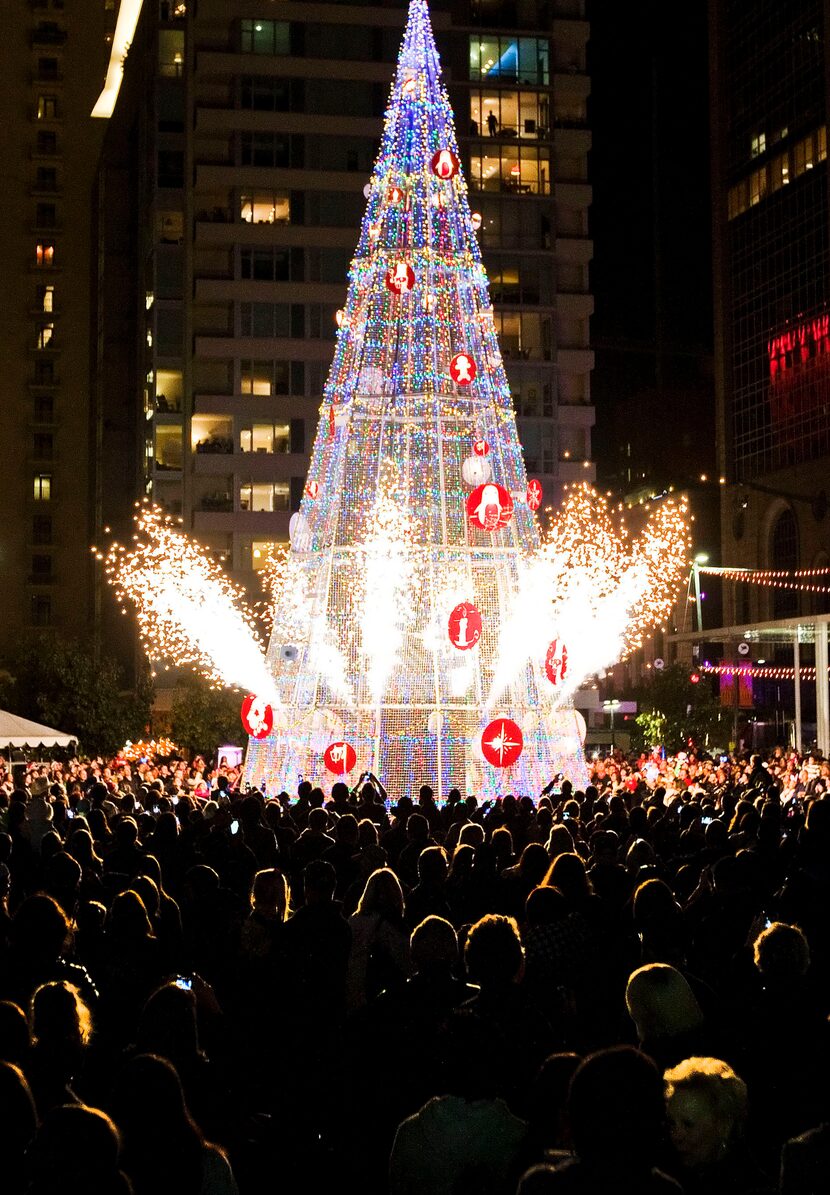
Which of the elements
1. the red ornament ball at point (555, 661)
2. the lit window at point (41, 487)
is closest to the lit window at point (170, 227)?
the lit window at point (41, 487)

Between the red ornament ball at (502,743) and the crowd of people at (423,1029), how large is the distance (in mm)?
12021

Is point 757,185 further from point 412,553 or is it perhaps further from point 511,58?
point 412,553

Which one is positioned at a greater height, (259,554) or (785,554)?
(785,554)

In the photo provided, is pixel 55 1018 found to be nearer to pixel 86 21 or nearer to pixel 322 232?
pixel 322 232

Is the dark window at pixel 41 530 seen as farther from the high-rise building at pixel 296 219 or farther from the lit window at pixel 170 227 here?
the lit window at pixel 170 227

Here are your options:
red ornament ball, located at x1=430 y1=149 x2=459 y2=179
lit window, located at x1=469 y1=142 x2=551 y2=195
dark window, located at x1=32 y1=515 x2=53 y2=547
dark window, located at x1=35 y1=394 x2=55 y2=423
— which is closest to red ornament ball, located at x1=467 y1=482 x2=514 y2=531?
red ornament ball, located at x1=430 y1=149 x2=459 y2=179

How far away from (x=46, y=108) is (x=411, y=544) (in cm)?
7418

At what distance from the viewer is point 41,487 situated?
90000mm

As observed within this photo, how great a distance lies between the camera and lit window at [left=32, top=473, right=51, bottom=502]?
89.8m

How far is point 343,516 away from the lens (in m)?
29.2

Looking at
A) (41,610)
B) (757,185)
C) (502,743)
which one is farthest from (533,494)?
(41,610)

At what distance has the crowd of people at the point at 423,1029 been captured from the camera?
414 centimetres

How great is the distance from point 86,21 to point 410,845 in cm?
8978

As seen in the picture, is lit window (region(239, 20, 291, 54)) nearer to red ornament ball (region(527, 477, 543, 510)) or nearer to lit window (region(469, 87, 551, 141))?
lit window (region(469, 87, 551, 141))
